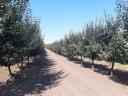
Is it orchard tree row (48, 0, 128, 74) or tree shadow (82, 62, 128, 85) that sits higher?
orchard tree row (48, 0, 128, 74)

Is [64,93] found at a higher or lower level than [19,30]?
lower

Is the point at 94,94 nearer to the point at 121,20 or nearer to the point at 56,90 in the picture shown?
the point at 56,90

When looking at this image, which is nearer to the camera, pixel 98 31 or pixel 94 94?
pixel 94 94

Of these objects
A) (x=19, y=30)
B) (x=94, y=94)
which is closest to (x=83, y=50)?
(x=19, y=30)

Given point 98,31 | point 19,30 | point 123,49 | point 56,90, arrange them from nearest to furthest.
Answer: point 56,90 < point 19,30 < point 123,49 < point 98,31

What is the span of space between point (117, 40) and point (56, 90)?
Result: 28.6ft

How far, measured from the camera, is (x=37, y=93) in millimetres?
19312

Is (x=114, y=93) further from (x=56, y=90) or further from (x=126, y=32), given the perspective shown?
(x=126, y=32)

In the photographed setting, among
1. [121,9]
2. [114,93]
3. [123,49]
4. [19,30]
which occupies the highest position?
[121,9]

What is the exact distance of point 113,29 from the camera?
2914cm

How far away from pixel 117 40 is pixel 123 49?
184 cm

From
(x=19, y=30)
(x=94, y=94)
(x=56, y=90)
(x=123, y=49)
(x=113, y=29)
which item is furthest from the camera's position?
(x=113, y=29)

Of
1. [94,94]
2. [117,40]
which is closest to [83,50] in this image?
[117,40]

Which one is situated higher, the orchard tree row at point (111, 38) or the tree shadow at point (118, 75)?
the orchard tree row at point (111, 38)
